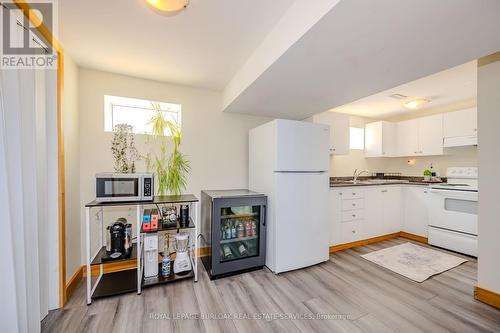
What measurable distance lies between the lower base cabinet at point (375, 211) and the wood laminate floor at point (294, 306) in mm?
Result: 798

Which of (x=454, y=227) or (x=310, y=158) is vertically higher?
(x=310, y=158)

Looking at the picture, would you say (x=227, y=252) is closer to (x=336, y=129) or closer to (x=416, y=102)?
(x=336, y=129)

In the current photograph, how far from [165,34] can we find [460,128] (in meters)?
4.22

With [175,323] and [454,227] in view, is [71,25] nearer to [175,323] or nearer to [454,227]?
[175,323]

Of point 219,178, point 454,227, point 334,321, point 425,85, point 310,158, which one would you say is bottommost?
point 334,321

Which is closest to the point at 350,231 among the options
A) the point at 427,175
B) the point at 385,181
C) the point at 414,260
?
the point at 414,260

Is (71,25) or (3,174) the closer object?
(3,174)

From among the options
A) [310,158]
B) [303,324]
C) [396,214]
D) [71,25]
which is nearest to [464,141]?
[396,214]

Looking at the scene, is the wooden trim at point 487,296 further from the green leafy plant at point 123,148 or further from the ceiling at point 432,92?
the green leafy plant at point 123,148

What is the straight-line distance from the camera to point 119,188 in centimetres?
195

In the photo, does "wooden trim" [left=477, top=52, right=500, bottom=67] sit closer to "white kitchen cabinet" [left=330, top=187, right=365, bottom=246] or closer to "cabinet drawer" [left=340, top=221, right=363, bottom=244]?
"white kitchen cabinet" [left=330, top=187, right=365, bottom=246]

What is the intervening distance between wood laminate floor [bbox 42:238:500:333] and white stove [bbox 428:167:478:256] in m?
0.69

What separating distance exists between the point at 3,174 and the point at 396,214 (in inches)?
185

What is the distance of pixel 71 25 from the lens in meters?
1.58
